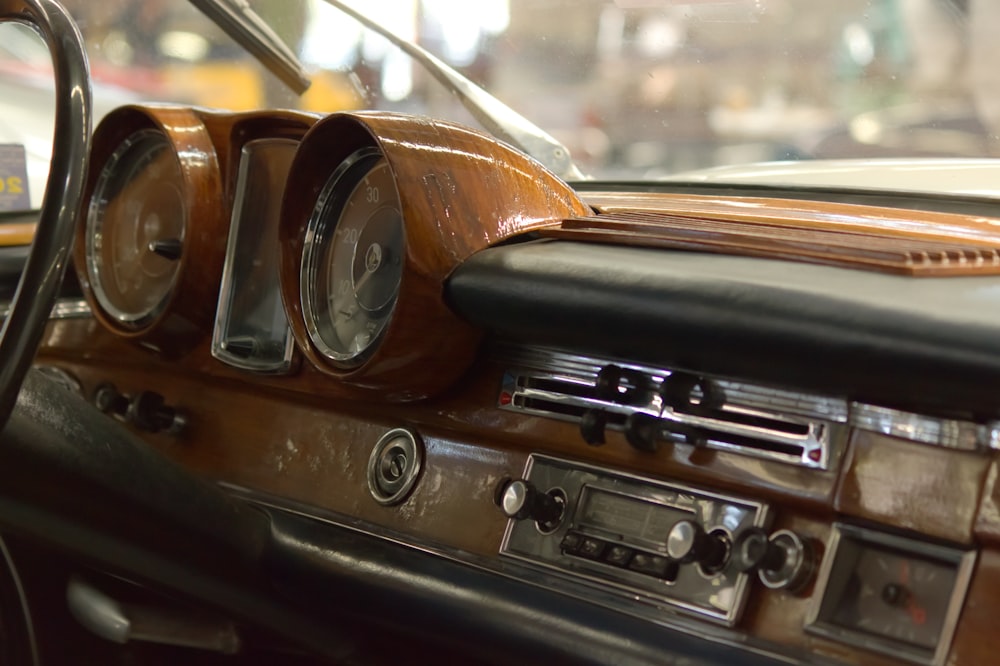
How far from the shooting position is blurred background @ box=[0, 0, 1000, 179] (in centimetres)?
180

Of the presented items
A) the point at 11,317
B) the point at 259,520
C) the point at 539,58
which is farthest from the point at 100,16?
the point at 11,317

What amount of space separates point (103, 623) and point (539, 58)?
1270 millimetres

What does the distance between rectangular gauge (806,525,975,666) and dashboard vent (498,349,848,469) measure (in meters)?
0.09

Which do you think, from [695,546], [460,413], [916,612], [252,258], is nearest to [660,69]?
[252,258]

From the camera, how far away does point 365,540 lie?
55.5 inches

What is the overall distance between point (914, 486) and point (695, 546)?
21cm

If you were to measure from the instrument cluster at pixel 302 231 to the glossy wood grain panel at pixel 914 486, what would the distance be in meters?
0.47

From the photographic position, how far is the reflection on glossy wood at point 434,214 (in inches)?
49.7

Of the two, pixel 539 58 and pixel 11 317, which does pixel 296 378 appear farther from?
pixel 539 58

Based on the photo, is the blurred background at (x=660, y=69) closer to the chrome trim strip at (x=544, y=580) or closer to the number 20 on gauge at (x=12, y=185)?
the number 20 on gauge at (x=12, y=185)

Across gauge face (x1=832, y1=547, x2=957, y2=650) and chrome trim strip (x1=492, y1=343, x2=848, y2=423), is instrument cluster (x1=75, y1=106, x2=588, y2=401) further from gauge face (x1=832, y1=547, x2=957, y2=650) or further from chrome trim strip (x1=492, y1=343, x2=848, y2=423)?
gauge face (x1=832, y1=547, x2=957, y2=650)

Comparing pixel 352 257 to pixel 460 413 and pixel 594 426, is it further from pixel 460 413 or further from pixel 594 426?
pixel 594 426

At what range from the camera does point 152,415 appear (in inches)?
69.2

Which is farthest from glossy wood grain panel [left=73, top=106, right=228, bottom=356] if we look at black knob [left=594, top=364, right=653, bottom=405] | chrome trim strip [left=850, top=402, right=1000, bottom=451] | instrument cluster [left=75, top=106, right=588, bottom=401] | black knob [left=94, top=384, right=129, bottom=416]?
chrome trim strip [left=850, top=402, right=1000, bottom=451]
